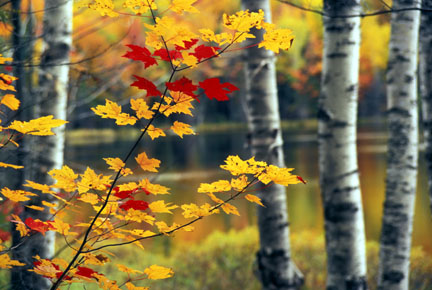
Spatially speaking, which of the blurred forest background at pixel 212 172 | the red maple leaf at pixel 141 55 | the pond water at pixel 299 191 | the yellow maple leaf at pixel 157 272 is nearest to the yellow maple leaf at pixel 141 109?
the red maple leaf at pixel 141 55

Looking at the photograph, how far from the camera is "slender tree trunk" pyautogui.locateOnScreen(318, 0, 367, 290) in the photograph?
2928mm

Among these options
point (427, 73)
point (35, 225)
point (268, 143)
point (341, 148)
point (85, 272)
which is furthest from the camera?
point (268, 143)

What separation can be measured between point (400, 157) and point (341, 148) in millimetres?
946

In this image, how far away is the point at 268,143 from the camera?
346cm

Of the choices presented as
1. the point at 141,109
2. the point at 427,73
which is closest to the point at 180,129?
the point at 141,109

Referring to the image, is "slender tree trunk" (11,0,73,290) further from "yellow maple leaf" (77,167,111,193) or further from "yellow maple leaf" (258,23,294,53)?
"yellow maple leaf" (258,23,294,53)

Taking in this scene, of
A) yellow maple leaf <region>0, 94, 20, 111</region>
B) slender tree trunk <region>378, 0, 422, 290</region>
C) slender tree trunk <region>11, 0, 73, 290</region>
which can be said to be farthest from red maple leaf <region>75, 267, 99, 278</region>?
slender tree trunk <region>378, 0, 422, 290</region>

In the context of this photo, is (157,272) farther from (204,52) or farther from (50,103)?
(50,103)

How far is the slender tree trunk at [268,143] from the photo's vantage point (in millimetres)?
3455

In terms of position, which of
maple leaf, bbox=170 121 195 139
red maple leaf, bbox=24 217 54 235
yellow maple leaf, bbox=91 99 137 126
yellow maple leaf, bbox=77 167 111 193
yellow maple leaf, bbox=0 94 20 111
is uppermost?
yellow maple leaf, bbox=0 94 20 111

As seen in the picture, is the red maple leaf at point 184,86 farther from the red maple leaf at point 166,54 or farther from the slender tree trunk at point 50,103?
the slender tree trunk at point 50,103

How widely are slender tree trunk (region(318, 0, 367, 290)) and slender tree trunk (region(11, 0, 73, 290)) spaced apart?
1622 millimetres

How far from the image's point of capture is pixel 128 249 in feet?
23.2

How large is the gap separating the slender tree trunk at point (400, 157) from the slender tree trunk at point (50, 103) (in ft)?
7.83
